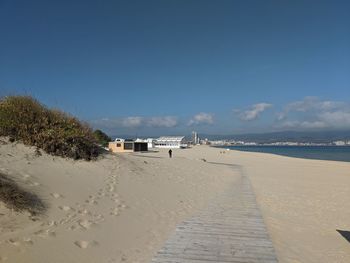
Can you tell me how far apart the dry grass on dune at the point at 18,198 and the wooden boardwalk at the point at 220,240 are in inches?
91.1

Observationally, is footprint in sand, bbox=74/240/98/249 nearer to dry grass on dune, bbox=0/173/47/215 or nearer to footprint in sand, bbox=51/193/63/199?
dry grass on dune, bbox=0/173/47/215

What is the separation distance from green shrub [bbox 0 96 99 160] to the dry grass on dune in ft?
9.84

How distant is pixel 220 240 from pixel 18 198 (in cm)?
359

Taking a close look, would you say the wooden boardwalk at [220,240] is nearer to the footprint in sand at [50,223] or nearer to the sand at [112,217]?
the sand at [112,217]

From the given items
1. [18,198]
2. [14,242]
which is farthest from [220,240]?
[18,198]

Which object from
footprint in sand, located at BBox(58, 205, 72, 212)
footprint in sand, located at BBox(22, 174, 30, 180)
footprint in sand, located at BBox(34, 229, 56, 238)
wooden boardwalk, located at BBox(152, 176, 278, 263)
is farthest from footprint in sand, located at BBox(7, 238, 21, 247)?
footprint in sand, located at BBox(22, 174, 30, 180)

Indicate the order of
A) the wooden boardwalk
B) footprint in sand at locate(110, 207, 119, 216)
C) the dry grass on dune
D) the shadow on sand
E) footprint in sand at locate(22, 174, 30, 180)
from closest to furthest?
the wooden boardwalk < the dry grass on dune < footprint in sand at locate(22, 174, 30, 180) < footprint in sand at locate(110, 207, 119, 216) < the shadow on sand

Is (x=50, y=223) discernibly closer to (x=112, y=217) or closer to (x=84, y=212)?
(x=84, y=212)

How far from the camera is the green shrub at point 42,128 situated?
983 centimetres

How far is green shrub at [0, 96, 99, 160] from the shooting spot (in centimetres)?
983

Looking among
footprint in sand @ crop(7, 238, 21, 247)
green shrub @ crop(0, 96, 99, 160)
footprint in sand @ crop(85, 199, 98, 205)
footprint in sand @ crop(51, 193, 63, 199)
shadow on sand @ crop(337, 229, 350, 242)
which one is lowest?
shadow on sand @ crop(337, 229, 350, 242)

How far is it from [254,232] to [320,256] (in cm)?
127

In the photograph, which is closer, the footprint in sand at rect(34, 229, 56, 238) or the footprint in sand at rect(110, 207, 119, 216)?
the footprint in sand at rect(34, 229, 56, 238)

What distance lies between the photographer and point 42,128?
10344 millimetres
